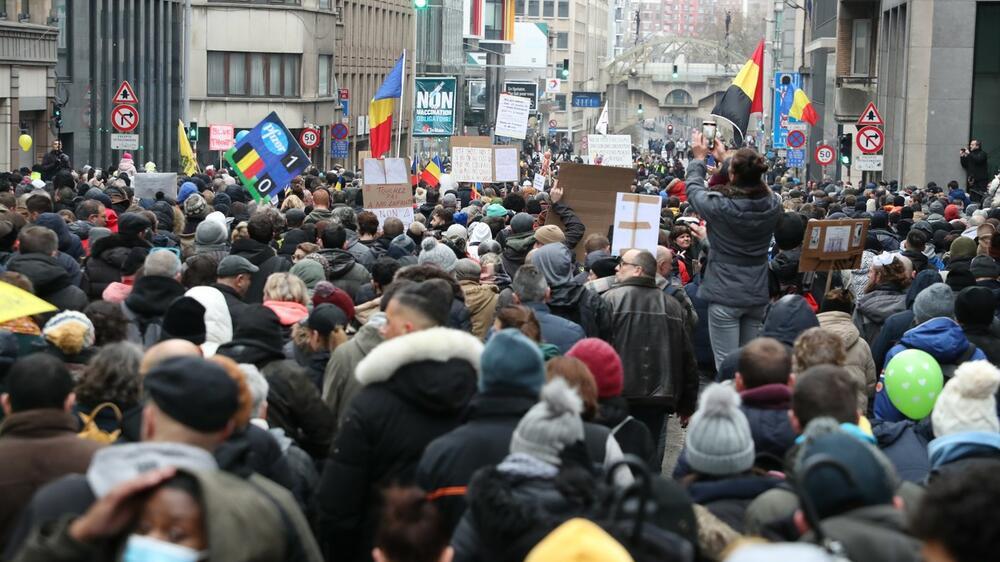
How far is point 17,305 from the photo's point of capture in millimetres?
7629

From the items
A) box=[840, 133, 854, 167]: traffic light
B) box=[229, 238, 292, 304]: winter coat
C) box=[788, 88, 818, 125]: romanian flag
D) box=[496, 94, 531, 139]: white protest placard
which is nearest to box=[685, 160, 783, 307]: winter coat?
box=[229, 238, 292, 304]: winter coat

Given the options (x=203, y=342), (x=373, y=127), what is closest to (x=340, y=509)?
(x=203, y=342)

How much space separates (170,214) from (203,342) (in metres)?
7.58

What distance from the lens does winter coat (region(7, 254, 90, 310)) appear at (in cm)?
1045

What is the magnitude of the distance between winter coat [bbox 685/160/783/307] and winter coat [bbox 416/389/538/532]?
5168 mm

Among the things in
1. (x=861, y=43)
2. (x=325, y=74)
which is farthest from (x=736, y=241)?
(x=325, y=74)

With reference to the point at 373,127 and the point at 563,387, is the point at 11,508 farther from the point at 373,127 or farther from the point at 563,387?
Result: the point at 373,127

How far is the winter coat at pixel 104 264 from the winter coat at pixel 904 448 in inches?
230

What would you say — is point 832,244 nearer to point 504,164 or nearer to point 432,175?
point 504,164

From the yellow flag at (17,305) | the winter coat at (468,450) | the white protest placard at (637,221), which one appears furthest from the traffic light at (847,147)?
the winter coat at (468,450)

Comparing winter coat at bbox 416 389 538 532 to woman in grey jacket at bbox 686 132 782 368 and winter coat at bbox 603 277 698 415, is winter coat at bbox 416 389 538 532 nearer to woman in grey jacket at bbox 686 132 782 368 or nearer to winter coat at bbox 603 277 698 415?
winter coat at bbox 603 277 698 415

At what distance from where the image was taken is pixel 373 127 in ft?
86.6

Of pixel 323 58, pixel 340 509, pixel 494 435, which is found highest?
pixel 323 58

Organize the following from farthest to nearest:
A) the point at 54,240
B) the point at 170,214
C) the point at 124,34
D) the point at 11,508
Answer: the point at 124,34, the point at 170,214, the point at 54,240, the point at 11,508
